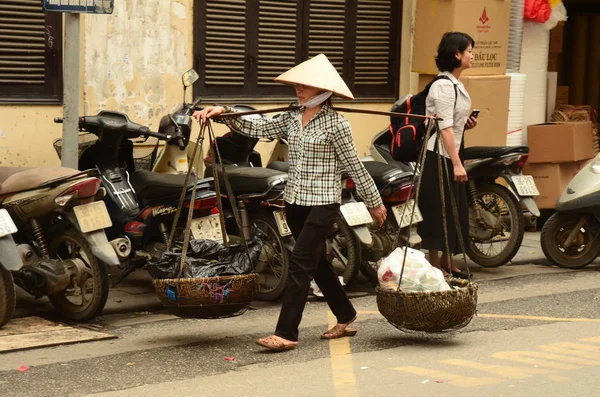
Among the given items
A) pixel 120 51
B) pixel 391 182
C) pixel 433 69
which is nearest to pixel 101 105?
pixel 120 51

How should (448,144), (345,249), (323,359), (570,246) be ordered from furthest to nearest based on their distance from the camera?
(570,246)
(345,249)
(448,144)
(323,359)

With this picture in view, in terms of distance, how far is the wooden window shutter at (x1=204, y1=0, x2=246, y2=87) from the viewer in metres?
10.8

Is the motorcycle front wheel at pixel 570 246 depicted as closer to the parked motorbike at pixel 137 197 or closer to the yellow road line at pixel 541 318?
the yellow road line at pixel 541 318

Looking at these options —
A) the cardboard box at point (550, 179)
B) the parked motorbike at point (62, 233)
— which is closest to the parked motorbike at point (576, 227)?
the cardboard box at point (550, 179)

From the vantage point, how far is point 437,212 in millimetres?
8875

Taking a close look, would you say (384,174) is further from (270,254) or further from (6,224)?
(6,224)

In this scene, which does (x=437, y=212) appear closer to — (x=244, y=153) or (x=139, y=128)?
(x=244, y=153)

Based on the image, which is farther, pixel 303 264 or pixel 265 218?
pixel 265 218

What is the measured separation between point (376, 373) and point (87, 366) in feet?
5.20

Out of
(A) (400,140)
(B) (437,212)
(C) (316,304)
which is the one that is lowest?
(C) (316,304)

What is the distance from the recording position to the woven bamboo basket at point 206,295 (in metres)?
6.74

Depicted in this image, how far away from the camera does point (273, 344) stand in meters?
6.66

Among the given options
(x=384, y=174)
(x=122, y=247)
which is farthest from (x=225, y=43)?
(x=122, y=247)

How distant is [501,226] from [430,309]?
3.14m
